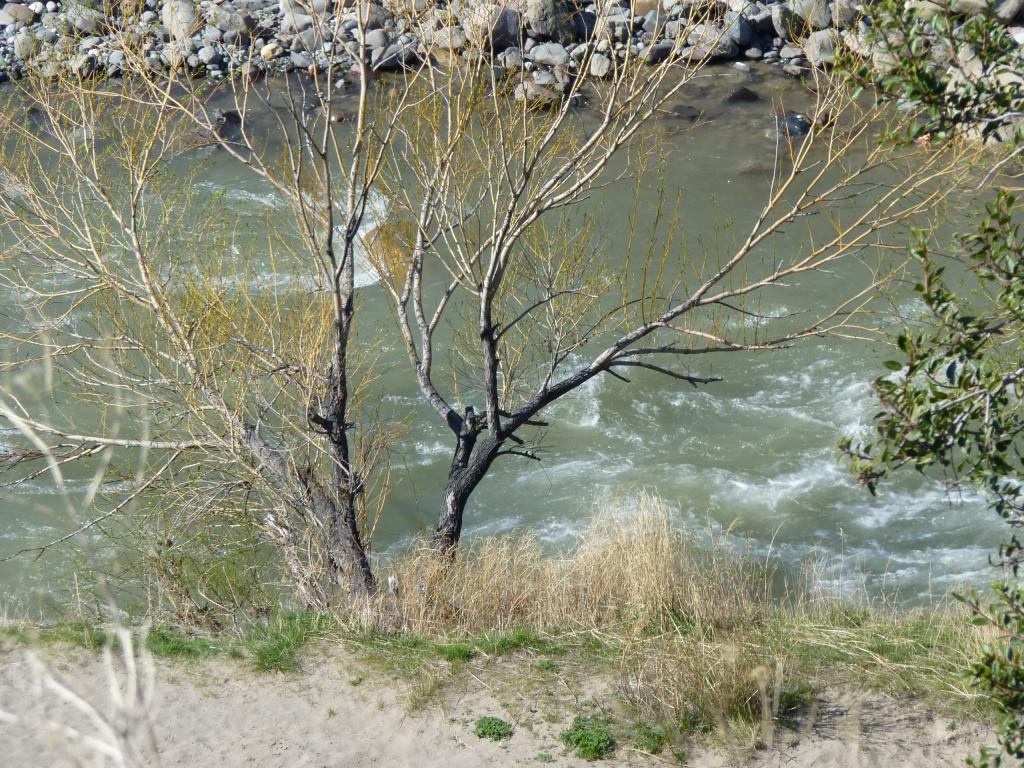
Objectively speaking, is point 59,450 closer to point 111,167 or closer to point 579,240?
point 579,240

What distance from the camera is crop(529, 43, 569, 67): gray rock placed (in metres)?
18.4

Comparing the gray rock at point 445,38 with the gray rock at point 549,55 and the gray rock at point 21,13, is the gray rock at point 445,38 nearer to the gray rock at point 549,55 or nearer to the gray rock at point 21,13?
the gray rock at point 549,55

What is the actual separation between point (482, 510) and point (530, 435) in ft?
4.12

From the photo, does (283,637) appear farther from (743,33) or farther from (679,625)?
(743,33)

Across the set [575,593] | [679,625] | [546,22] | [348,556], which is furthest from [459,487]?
[546,22]

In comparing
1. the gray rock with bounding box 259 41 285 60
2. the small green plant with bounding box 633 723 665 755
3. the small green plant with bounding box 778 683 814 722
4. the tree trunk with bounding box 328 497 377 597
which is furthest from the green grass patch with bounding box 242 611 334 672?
the gray rock with bounding box 259 41 285 60

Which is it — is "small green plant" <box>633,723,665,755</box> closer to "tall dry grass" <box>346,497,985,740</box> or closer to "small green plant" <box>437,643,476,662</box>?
"tall dry grass" <box>346,497,985,740</box>

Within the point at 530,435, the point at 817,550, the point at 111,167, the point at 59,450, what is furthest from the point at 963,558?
the point at 111,167

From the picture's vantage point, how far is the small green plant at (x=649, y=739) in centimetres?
539

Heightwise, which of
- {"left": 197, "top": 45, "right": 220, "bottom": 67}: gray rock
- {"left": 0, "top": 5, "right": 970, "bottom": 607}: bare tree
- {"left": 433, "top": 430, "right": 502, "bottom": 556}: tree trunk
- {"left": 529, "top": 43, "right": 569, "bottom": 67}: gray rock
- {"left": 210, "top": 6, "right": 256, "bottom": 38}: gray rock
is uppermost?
{"left": 210, "top": 6, "right": 256, "bottom": 38}: gray rock

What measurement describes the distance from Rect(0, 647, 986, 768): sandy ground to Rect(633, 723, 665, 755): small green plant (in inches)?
2.3

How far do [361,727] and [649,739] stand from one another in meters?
1.60

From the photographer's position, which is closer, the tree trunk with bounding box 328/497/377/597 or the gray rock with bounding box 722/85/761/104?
the tree trunk with bounding box 328/497/377/597

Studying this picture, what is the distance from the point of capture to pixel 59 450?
9461mm
